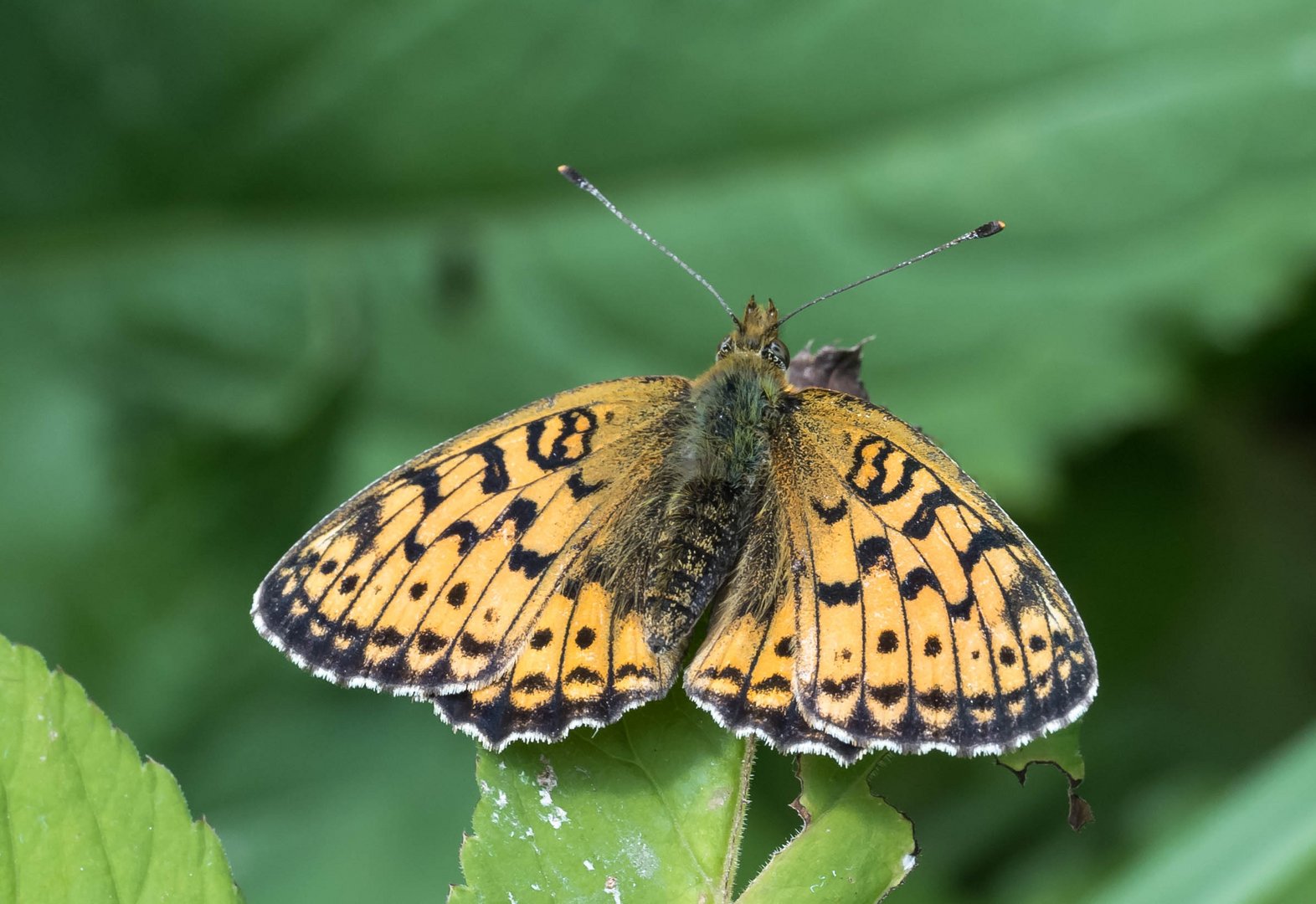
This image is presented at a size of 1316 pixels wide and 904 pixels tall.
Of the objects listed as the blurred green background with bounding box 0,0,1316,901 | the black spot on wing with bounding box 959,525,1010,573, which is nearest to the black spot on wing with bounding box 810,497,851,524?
the black spot on wing with bounding box 959,525,1010,573

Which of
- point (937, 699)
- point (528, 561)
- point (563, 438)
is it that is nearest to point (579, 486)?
point (563, 438)

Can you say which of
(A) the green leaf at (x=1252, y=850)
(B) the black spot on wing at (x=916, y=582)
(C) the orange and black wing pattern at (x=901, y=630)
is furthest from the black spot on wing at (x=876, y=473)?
(A) the green leaf at (x=1252, y=850)

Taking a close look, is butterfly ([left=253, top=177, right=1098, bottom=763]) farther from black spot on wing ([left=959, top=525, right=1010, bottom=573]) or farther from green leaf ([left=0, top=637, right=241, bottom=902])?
green leaf ([left=0, top=637, right=241, bottom=902])

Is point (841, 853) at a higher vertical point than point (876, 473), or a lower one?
lower

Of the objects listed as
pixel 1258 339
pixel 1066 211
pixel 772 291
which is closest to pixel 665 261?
pixel 772 291

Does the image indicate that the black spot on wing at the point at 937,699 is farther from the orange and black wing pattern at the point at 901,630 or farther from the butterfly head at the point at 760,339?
the butterfly head at the point at 760,339

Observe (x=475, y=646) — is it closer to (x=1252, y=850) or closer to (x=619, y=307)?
(x=1252, y=850)
